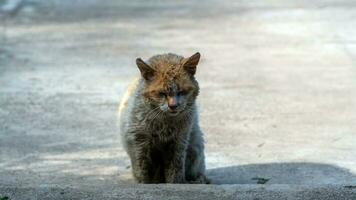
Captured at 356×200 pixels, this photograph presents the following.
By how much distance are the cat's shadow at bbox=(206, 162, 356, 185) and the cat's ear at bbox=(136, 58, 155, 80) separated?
132 centimetres

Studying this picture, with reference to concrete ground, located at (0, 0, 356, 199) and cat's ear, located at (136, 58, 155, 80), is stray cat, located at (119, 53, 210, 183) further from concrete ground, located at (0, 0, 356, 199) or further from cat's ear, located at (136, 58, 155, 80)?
concrete ground, located at (0, 0, 356, 199)

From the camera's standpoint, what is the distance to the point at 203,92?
37.0 feet

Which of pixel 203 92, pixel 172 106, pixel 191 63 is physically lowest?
pixel 203 92

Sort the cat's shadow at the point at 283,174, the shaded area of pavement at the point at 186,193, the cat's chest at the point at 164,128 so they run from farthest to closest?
the cat's shadow at the point at 283,174 → the cat's chest at the point at 164,128 → the shaded area of pavement at the point at 186,193

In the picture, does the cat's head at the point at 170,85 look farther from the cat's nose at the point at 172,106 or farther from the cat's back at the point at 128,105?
the cat's back at the point at 128,105

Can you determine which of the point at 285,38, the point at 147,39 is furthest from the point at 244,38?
the point at 147,39

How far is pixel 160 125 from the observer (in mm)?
7258

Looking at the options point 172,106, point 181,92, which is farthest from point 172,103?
point 181,92

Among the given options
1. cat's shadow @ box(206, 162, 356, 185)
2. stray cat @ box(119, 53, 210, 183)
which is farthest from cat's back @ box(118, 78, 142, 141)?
cat's shadow @ box(206, 162, 356, 185)

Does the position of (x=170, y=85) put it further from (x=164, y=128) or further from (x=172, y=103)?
(x=164, y=128)

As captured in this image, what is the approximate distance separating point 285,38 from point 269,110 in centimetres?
388

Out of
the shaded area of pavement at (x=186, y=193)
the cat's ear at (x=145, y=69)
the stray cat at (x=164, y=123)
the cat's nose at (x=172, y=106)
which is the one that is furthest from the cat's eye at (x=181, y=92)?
the shaded area of pavement at (x=186, y=193)

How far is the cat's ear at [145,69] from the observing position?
7.04m

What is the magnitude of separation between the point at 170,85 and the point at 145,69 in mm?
260
